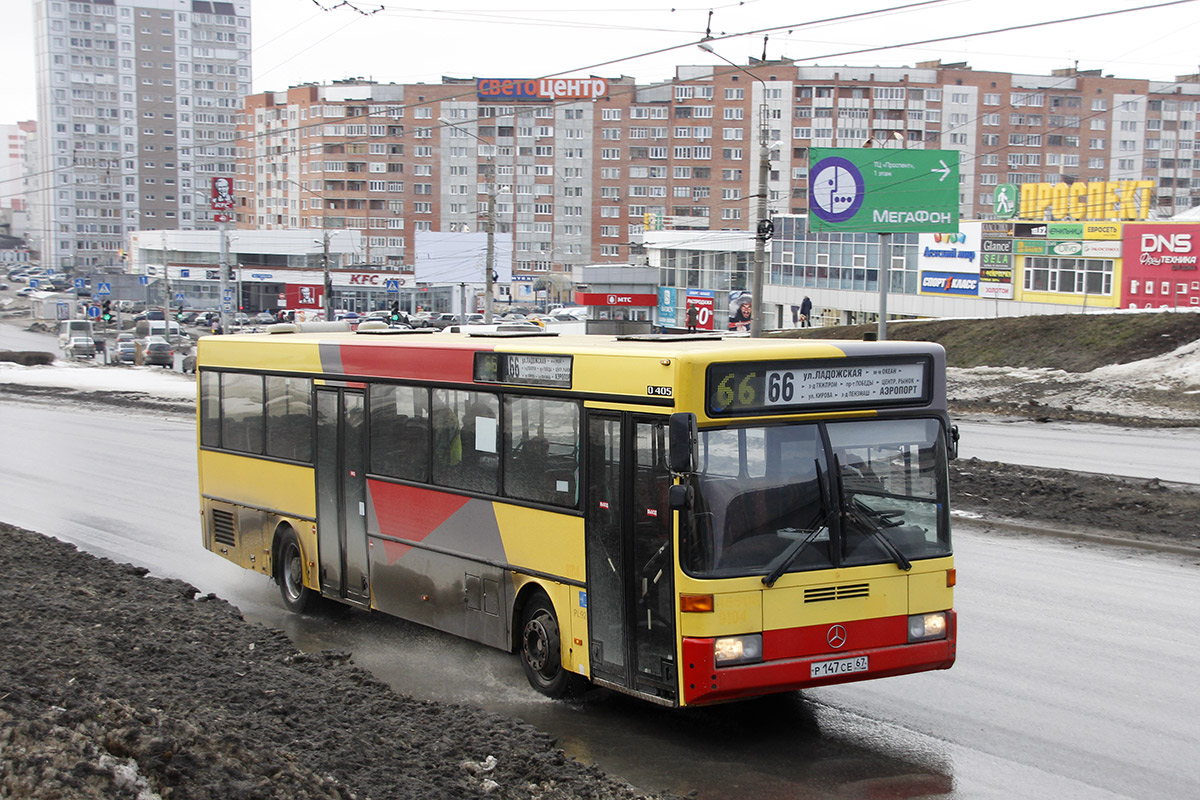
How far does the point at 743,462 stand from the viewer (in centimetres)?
713

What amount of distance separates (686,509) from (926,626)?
1822 mm

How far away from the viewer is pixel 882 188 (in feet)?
113

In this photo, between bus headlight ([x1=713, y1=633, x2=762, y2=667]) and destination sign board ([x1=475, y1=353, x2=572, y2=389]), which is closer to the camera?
bus headlight ([x1=713, y1=633, x2=762, y2=667])

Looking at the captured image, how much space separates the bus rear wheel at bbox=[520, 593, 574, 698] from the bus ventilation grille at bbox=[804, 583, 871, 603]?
6.13 feet

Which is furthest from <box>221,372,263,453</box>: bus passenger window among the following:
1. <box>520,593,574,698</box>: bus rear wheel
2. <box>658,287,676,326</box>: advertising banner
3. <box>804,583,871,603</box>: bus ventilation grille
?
<box>658,287,676,326</box>: advertising banner

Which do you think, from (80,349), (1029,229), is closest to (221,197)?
(80,349)

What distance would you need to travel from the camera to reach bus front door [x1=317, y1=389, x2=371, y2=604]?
1062 cm

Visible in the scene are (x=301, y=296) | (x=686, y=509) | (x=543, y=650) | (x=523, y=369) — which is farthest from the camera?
(x=301, y=296)

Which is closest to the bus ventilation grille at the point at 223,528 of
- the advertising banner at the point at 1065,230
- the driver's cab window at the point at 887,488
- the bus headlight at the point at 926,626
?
the driver's cab window at the point at 887,488

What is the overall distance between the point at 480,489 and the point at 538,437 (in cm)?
84

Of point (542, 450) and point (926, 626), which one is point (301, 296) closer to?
point (542, 450)

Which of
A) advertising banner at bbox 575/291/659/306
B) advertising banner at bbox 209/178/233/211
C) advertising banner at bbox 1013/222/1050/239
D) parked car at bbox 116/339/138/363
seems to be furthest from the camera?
advertising banner at bbox 575/291/659/306

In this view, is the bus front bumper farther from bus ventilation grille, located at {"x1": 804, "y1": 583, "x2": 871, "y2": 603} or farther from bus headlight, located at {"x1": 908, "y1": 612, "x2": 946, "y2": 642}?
bus ventilation grille, located at {"x1": 804, "y1": 583, "x2": 871, "y2": 603}

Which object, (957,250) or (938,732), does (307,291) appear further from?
(938,732)
